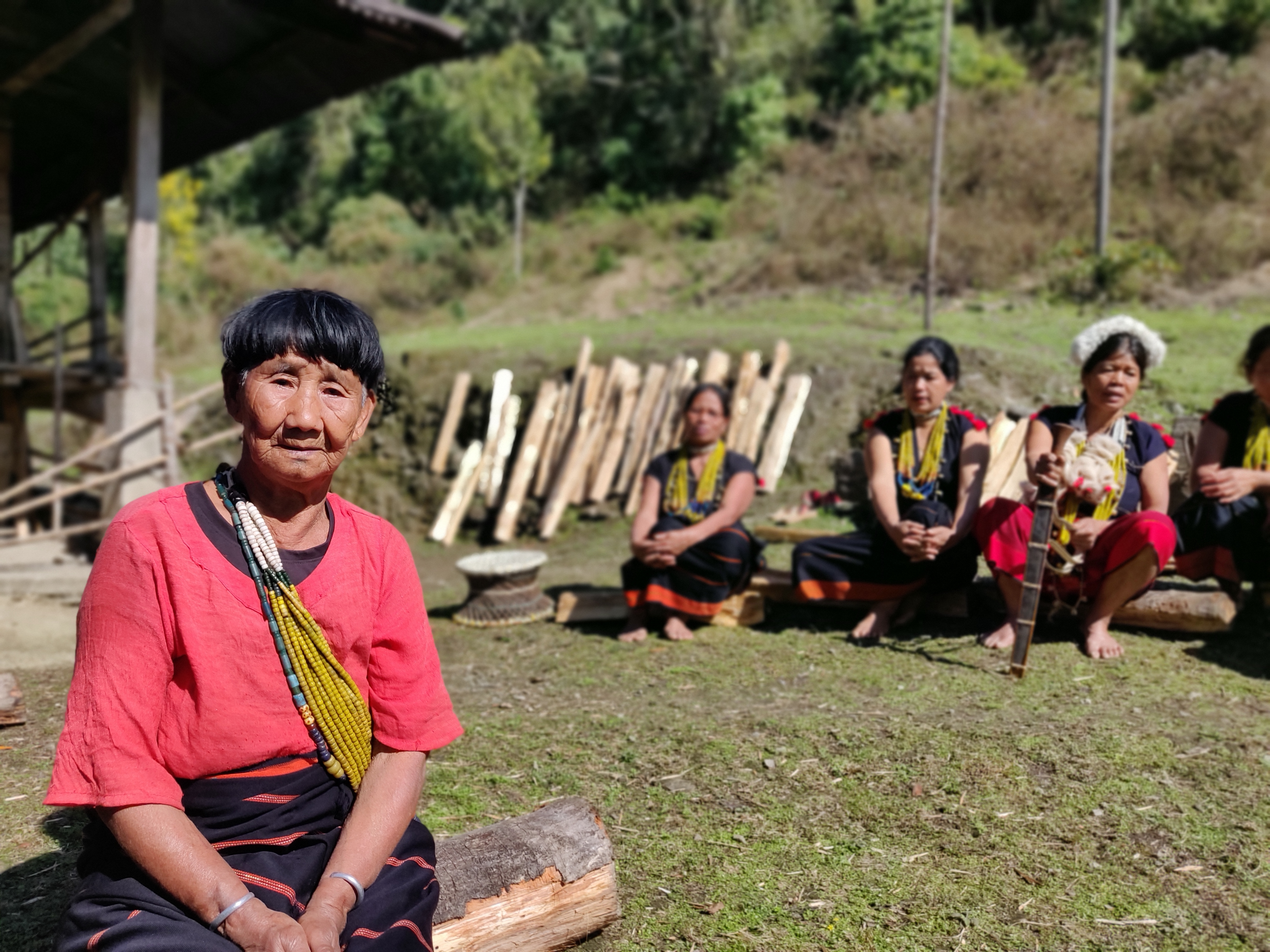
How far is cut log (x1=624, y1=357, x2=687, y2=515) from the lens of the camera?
8.77m

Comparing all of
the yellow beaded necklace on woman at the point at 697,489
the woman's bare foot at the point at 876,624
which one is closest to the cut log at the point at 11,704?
the yellow beaded necklace on woman at the point at 697,489

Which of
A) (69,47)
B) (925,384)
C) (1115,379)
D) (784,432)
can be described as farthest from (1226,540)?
(69,47)

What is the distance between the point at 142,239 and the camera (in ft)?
27.7

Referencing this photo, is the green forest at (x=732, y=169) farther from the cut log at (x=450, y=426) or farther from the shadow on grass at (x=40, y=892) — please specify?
the shadow on grass at (x=40, y=892)

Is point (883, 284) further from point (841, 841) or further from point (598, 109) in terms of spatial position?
point (598, 109)

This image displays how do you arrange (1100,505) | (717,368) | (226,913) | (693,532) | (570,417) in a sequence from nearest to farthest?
(226,913)
(1100,505)
(693,532)
(717,368)
(570,417)

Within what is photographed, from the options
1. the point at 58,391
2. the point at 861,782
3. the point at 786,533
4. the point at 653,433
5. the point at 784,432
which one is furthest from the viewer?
the point at 58,391

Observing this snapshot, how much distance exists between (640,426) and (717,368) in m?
0.92

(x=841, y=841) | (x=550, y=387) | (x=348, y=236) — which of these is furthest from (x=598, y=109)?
(x=841, y=841)

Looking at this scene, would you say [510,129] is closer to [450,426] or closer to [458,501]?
[450,426]

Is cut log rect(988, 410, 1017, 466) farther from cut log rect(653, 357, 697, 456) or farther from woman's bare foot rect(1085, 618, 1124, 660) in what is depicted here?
cut log rect(653, 357, 697, 456)

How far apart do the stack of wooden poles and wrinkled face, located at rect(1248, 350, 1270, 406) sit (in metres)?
4.33

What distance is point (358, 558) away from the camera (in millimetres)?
2012

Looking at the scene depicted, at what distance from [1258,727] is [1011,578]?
1.15 metres
